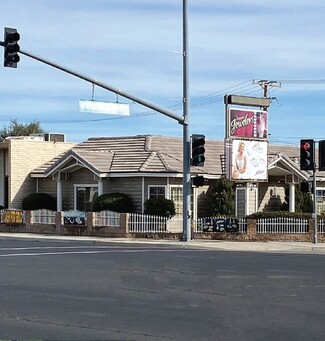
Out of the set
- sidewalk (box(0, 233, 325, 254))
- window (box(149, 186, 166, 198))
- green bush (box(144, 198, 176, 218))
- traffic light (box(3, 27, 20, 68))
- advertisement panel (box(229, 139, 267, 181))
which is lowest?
sidewalk (box(0, 233, 325, 254))

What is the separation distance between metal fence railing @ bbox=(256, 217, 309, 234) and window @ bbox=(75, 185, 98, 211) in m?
11.5

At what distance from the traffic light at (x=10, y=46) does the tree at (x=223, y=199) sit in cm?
1731

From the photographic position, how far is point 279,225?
30.5 meters

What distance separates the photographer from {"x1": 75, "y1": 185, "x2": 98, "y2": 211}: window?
38562 mm

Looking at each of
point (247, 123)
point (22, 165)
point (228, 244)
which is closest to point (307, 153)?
point (228, 244)

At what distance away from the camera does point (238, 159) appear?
109 feet

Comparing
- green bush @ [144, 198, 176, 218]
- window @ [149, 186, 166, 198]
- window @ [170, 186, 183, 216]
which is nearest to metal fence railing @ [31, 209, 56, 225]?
window @ [149, 186, 166, 198]

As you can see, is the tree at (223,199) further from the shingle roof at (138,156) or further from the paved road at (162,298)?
the paved road at (162,298)

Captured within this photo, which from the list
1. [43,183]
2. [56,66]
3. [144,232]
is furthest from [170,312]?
[43,183]

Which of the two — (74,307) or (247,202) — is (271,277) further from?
(247,202)

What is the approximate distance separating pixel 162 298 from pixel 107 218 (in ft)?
67.5

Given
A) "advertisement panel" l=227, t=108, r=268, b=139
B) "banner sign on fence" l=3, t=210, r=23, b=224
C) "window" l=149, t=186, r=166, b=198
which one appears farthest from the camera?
"banner sign on fence" l=3, t=210, r=23, b=224

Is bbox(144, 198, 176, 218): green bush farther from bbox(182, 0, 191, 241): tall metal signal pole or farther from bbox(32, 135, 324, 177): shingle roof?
bbox(182, 0, 191, 241): tall metal signal pole

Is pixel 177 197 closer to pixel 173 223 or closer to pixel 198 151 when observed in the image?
pixel 173 223
